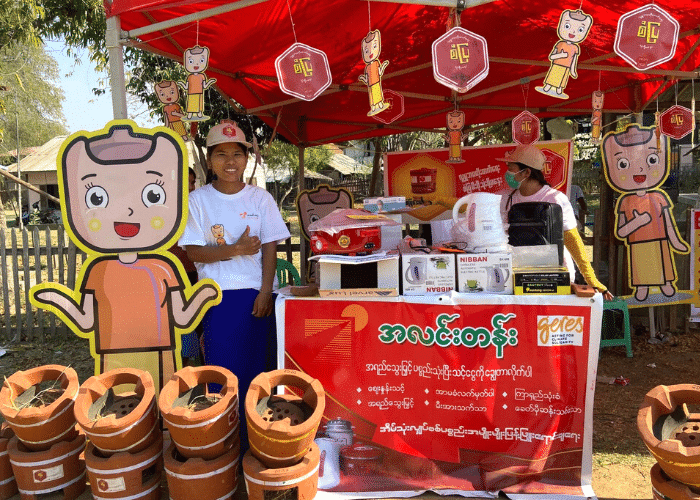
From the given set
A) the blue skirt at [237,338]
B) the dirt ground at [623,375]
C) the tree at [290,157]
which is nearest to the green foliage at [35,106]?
the tree at [290,157]

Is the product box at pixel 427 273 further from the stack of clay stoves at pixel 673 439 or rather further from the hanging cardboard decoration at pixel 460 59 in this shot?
the stack of clay stoves at pixel 673 439

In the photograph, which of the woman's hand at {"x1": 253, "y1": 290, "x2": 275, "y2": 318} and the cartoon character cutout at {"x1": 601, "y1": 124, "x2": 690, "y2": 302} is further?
the cartoon character cutout at {"x1": 601, "y1": 124, "x2": 690, "y2": 302}

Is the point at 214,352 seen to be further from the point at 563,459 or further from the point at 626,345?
the point at 626,345

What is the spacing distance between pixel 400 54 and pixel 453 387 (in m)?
3.36

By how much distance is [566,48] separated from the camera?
262 cm

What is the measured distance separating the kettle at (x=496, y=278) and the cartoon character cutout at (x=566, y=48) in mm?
916

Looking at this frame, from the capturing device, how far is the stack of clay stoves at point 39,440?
252 cm

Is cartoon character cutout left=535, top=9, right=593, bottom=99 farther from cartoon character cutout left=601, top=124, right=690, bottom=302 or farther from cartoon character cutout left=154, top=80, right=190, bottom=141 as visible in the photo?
cartoon character cutout left=601, top=124, right=690, bottom=302

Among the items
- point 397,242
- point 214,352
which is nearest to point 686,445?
point 397,242

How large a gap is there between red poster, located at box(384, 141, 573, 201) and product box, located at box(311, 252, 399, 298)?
3.15 meters

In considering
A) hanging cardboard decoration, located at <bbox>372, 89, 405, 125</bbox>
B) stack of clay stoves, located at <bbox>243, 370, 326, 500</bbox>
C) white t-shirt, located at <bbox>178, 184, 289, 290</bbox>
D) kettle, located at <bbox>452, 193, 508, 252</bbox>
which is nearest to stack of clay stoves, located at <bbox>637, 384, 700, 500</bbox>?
kettle, located at <bbox>452, 193, 508, 252</bbox>

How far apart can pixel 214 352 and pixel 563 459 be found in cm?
189

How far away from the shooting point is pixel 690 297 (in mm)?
5074

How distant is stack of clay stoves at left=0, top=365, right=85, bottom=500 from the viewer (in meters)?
2.52
